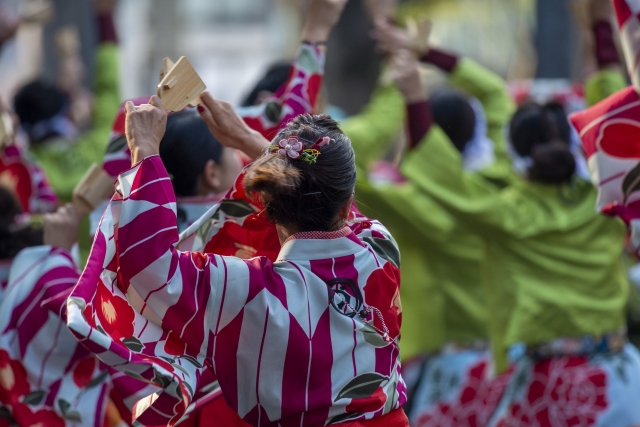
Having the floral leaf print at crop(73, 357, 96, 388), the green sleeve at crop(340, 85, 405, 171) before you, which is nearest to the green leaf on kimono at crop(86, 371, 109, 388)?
the floral leaf print at crop(73, 357, 96, 388)

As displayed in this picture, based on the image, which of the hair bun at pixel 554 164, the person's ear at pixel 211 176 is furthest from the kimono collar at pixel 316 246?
the hair bun at pixel 554 164

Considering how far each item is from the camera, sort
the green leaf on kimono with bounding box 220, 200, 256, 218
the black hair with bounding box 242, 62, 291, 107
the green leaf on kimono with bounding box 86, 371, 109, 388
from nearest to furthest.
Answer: the green leaf on kimono with bounding box 220, 200, 256, 218
the green leaf on kimono with bounding box 86, 371, 109, 388
the black hair with bounding box 242, 62, 291, 107

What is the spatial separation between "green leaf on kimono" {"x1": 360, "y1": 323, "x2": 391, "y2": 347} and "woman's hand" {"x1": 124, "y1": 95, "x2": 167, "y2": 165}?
57 cm

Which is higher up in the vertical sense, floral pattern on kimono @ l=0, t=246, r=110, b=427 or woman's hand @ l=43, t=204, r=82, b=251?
woman's hand @ l=43, t=204, r=82, b=251

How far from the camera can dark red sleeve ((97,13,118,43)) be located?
16.4 feet

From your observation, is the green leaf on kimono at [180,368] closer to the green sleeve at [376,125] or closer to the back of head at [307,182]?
the back of head at [307,182]

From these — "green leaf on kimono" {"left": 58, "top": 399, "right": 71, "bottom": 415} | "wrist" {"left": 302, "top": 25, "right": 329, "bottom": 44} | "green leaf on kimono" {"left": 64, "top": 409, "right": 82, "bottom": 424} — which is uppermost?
"wrist" {"left": 302, "top": 25, "right": 329, "bottom": 44}

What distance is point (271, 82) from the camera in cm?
401

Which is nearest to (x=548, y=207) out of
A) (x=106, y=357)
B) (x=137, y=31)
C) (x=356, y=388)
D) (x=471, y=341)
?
(x=471, y=341)

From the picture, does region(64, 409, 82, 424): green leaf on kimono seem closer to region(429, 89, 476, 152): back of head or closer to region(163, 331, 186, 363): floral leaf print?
region(163, 331, 186, 363): floral leaf print

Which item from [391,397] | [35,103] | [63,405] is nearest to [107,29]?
[35,103]

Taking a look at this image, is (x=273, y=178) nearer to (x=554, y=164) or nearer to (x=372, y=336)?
(x=372, y=336)

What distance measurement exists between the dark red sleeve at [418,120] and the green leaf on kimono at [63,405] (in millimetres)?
1641

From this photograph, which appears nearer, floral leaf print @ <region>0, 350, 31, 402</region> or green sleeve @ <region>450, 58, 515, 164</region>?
floral leaf print @ <region>0, 350, 31, 402</region>
